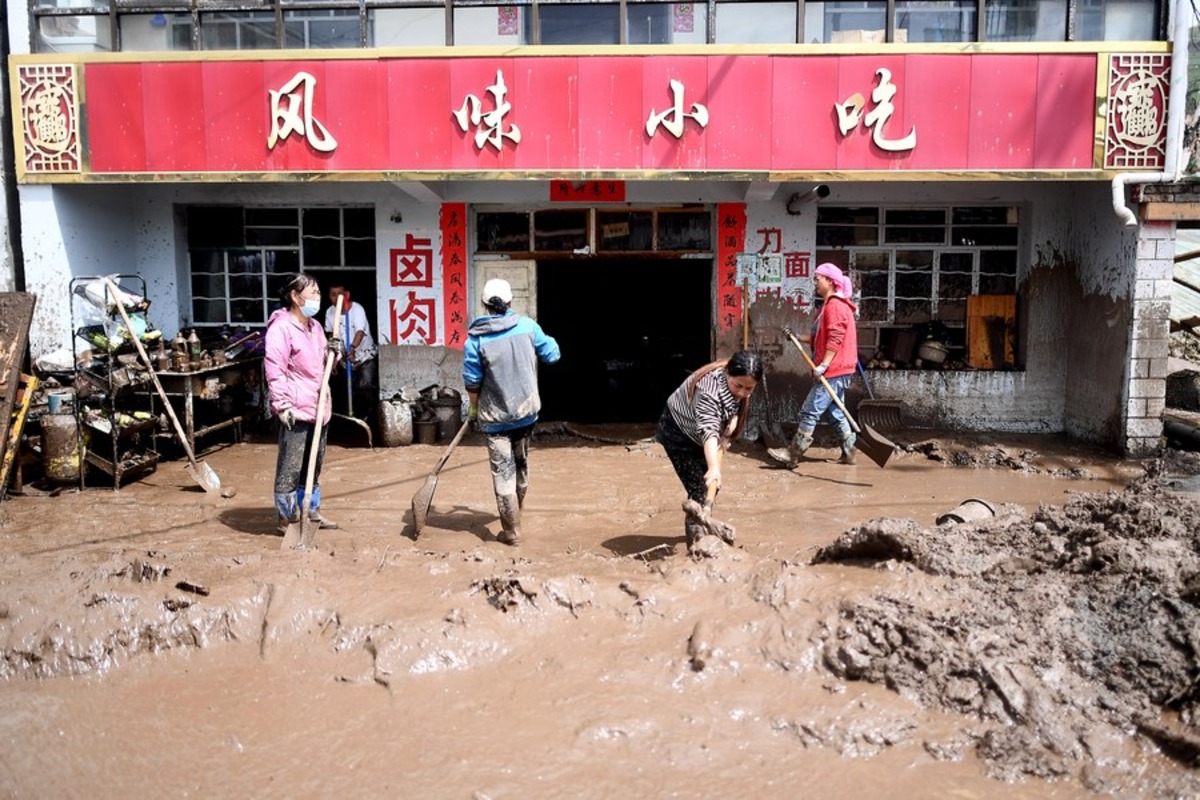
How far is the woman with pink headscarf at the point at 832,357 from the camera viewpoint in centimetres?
882

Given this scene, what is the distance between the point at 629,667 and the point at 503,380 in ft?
8.28

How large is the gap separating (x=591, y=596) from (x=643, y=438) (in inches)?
225

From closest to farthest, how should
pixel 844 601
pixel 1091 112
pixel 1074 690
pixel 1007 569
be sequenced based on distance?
pixel 1074 690
pixel 844 601
pixel 1007 569
pixel 1091 112

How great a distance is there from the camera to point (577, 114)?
918 cm

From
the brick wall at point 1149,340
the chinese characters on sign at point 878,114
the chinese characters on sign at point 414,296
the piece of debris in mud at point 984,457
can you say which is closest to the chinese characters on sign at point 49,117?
the chinese characters on sign at point 414,296

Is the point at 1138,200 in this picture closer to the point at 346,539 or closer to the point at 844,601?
the point at 844,601

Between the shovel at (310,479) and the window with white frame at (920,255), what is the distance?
6.57 meters

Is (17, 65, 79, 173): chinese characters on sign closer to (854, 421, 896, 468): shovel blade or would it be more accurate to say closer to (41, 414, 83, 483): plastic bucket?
(41, 414, 83, 483): plastic bucket

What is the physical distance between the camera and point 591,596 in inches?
194

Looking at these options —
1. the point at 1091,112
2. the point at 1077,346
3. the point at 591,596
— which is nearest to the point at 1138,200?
the point at 1091,112

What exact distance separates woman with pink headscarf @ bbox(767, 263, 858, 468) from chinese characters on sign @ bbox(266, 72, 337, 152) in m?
5.14

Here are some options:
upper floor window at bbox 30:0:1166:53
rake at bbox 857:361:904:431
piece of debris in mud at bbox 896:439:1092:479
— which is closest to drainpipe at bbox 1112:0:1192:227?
upper floor window at bbox 30:0:1166:53

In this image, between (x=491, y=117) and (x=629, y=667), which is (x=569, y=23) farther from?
(x=629, y=667)

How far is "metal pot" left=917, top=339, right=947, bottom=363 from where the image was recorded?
10.9 meters
